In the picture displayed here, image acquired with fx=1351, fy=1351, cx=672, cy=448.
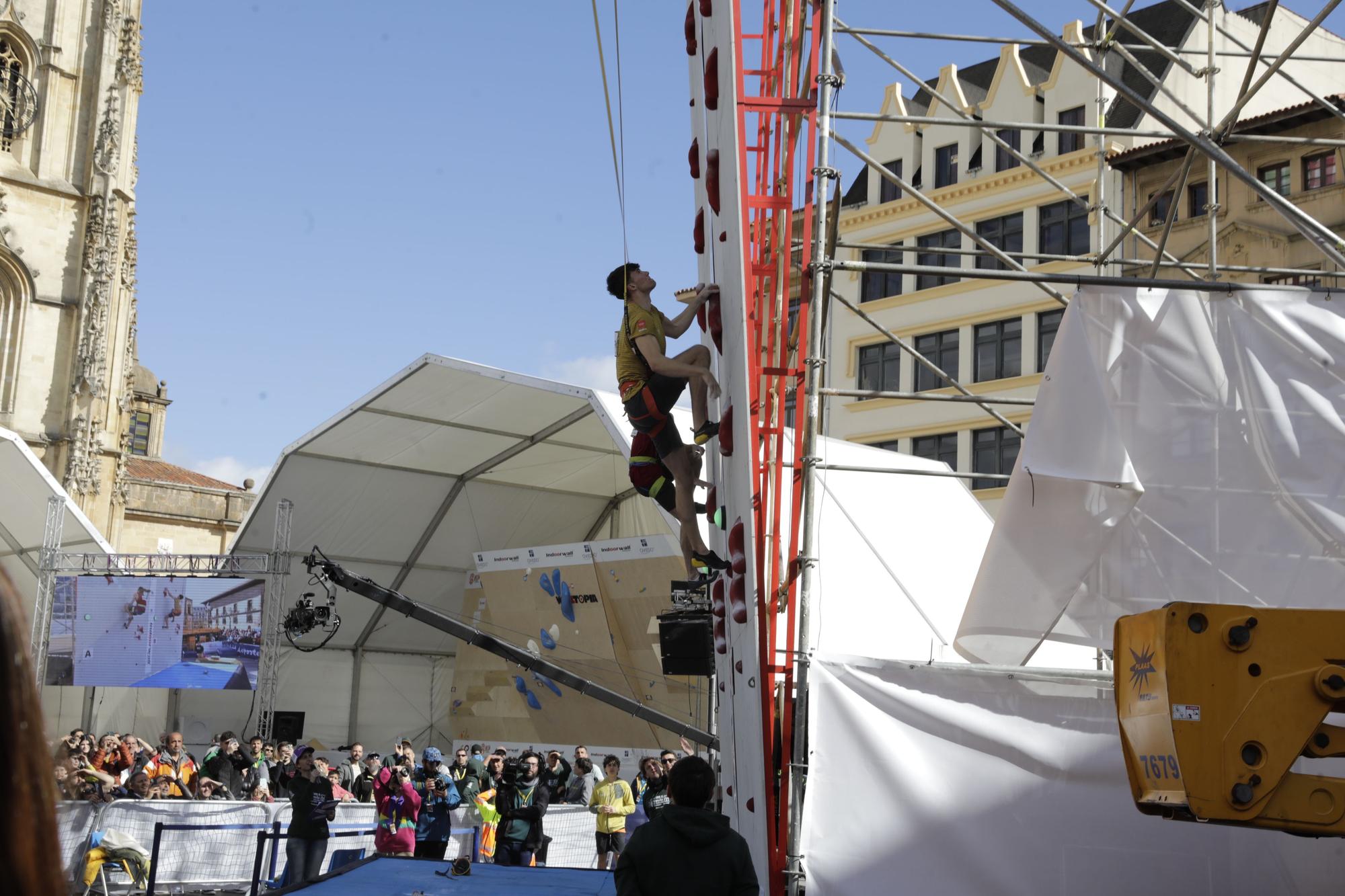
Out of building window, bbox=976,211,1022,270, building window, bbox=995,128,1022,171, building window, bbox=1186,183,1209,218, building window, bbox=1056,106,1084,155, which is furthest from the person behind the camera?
building window, bbox=995,128,1022,171

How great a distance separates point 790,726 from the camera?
27.0 ft

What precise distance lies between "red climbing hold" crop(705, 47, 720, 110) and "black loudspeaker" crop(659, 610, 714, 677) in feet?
16.4

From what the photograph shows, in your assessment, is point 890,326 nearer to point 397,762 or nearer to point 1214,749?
point 397,762

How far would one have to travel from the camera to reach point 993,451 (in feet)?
107

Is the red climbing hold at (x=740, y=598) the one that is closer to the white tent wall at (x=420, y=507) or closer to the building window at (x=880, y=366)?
the white tent wall at (x=420, y=507)

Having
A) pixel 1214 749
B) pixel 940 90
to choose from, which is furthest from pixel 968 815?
pixel 940 90

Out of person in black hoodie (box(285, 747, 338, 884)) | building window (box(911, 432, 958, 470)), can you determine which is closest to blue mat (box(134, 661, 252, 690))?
person in black hoodie (box(285, 747, 338, 884))

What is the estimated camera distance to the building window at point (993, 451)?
3228 cm

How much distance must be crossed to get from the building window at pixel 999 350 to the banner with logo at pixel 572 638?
500 inches

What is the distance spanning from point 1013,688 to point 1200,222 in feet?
83.3

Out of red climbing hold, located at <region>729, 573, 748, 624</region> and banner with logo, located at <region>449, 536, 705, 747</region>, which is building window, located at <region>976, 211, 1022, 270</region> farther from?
red climbing hold, located at <region>729, 573, 748, 624</region>

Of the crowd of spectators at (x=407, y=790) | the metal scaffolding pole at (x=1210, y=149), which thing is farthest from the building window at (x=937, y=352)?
the metal scaffolding pole at (x=1210, y=149)

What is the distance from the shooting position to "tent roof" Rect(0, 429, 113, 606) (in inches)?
1040

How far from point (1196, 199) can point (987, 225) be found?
17.9 feet
